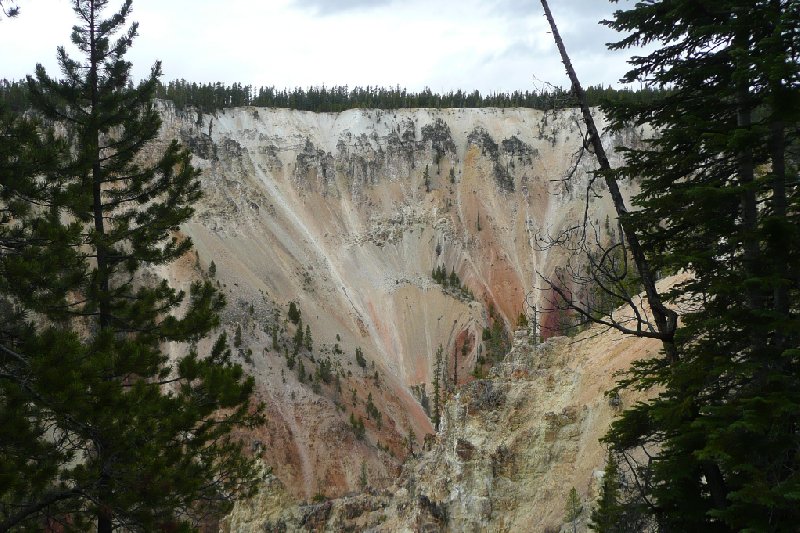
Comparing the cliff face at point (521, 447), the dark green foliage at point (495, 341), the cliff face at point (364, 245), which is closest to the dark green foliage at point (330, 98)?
the cliff face at point (364, 245)

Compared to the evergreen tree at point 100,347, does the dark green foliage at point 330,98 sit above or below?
above

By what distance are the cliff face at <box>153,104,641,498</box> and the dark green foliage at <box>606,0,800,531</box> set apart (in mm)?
48918

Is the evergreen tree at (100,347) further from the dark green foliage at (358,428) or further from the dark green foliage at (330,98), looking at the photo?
the dark green foliage at (330,98)

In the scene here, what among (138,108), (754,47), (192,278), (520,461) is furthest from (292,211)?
(754,47)

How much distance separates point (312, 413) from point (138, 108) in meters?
46.9

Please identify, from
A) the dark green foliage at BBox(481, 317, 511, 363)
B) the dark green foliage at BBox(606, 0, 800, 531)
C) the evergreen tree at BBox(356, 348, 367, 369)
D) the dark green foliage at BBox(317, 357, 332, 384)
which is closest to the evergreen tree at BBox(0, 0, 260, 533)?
the dark green foliage at BBox(606, 0, 800, 531)

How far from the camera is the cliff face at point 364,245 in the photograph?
58.8 metres

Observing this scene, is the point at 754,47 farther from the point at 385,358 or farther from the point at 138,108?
the point at 385,358

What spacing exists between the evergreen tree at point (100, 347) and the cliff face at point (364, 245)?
41422 mm

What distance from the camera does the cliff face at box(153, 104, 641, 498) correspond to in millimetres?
58750

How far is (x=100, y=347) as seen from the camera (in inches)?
354

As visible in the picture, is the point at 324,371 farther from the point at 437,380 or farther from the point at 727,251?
the point at 727,251

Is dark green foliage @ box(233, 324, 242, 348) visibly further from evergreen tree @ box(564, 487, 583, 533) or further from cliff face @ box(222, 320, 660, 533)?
evergreen tree @ box(564, 487, 583, 533)

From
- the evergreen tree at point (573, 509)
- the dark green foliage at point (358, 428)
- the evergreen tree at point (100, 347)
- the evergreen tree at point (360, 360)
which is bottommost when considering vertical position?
the dark green foliage at point (358, 428)
